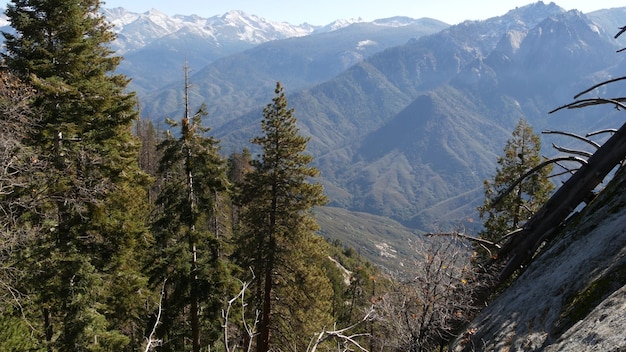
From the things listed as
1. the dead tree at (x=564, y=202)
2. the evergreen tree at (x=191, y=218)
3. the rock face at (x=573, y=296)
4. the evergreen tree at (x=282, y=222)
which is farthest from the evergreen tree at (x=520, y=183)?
the rock face at (x=573, y=296)

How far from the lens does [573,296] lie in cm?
548

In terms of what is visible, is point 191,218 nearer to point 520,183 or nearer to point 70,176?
point 70,176

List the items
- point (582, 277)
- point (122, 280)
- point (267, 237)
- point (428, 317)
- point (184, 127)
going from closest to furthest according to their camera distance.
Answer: point (582, 277) → point (428, 317) → point (122, 280) → point (184, 127) → point (267, 237)

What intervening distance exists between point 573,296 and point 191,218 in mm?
13027

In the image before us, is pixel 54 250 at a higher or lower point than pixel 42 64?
lower

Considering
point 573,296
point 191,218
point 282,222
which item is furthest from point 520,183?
point 573,296

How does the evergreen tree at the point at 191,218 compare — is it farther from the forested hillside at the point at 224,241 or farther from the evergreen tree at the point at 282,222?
the evergreen tree at the point at 282,222

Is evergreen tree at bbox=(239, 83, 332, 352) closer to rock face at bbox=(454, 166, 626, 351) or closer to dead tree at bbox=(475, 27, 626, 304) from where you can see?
dead tree at bbox=(475, 27, 626, 304)

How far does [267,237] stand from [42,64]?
10.5 meters

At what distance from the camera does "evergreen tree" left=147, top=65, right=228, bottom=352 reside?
610 inches

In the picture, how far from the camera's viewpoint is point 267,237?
719 inches

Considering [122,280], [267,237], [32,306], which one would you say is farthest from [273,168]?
[32,306]

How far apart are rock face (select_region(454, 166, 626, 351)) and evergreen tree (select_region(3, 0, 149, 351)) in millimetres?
10396

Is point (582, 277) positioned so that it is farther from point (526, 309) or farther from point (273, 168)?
point (273, 168)
